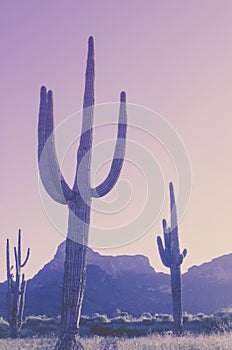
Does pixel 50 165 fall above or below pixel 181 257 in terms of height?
above

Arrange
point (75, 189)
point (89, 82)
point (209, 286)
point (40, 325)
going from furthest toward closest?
point (209, 286), point (40, 325), point (89, 82), point (75, 189)

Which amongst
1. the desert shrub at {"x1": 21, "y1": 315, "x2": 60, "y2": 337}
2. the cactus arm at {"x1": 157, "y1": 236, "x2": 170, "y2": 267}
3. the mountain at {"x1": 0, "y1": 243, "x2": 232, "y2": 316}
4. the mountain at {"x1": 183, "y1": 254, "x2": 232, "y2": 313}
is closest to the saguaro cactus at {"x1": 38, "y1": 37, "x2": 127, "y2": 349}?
the cactus arm at {"x1": 157, "y1": 236, "x2": 170, "y2": 267}

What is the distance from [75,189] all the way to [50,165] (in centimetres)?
81

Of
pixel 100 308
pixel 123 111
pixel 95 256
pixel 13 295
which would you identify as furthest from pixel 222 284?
pixel 123 111

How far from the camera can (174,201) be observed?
733 inches

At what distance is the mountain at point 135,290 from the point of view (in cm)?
5369

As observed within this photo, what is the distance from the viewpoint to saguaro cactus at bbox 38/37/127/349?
8.71 m

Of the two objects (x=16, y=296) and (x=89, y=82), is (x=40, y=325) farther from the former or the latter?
(x=89, y=82)

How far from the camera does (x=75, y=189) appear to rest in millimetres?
9438

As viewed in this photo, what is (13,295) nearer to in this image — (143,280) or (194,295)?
(194,295)

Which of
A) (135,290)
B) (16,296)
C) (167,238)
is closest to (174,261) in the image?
(167,238)

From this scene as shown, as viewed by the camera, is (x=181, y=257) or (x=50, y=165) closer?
(x=50, y=165)

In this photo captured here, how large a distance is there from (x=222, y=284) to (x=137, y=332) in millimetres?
45170

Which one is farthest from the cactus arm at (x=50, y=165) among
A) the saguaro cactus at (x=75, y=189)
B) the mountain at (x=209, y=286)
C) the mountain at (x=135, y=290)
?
the mountain at (x=209, y=286)
